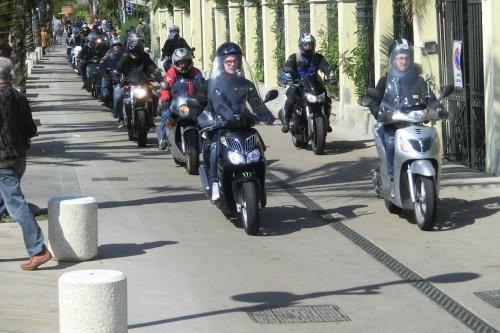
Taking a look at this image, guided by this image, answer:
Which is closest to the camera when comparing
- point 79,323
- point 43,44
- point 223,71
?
point 79,323

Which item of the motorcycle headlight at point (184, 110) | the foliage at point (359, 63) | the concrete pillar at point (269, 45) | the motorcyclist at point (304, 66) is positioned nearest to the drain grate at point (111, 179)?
the motorcycle headlight at point (184, 110)

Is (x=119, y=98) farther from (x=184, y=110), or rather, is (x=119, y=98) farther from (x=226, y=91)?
(x=226, y=91)

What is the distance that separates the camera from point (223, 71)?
12133mm

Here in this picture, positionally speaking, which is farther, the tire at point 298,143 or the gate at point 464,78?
the tire at point 298,143

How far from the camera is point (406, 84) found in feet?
38.9

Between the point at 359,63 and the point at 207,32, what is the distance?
66.3ft

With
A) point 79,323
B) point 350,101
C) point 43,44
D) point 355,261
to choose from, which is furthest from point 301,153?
point 43,44

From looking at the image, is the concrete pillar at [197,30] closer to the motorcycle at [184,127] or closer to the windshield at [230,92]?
the motorcycle at [184,127]

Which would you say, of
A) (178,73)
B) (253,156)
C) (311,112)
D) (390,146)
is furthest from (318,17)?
(253,156)

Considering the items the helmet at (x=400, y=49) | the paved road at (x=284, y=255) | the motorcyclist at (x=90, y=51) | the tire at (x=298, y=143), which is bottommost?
the paved road at (x=284, y=255)

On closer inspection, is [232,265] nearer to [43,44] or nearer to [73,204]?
[73,204]

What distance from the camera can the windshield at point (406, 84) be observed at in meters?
11.8

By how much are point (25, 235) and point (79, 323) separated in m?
3.07

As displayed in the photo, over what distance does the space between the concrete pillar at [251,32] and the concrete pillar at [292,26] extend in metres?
5.19
